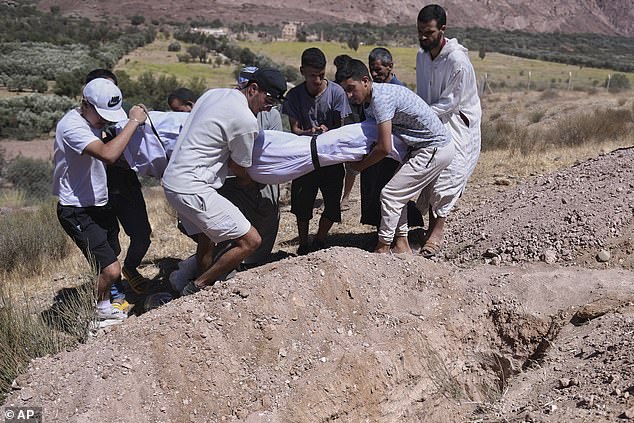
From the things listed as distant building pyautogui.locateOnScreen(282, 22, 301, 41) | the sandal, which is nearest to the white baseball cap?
the sandal

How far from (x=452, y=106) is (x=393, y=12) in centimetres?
8462

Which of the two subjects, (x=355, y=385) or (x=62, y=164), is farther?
(x=62, y=164)

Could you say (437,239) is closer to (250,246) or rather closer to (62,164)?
(250,246)

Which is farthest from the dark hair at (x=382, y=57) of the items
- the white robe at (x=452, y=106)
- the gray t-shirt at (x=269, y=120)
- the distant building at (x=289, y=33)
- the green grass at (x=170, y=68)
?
the distant building at (x=289, y=33)

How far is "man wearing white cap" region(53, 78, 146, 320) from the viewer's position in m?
4.26

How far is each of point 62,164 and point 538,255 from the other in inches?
141

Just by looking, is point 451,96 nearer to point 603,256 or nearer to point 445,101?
point 445,101

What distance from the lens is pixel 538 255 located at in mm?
4859

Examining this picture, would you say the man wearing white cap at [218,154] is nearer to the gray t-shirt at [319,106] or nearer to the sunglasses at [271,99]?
the sunglasses at [271,99]

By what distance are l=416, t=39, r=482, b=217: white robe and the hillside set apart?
236 ft

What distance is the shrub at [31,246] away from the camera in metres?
6.57

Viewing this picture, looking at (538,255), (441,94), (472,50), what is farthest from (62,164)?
(472,50)

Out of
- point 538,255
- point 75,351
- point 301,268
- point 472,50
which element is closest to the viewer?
point 75,351

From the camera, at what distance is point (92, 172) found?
4.49 metres
